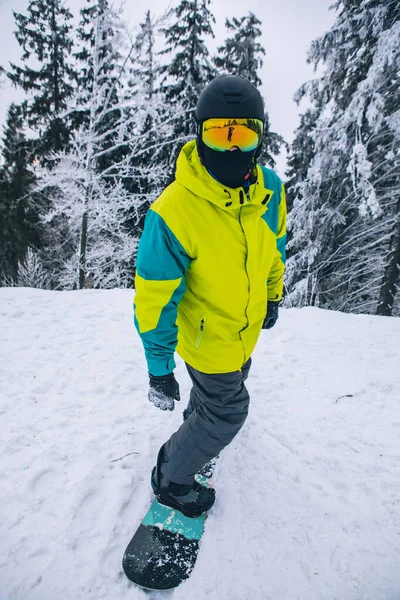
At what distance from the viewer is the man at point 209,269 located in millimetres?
1496

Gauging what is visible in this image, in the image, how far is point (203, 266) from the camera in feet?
5.11

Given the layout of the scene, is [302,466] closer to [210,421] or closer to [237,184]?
[210,421]

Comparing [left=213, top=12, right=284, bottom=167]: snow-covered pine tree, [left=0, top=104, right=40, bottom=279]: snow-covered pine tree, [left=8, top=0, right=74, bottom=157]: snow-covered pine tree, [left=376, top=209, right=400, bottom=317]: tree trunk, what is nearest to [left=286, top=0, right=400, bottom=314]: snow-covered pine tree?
[left=376, top=209, right=400, bottom=317]: tree trunk

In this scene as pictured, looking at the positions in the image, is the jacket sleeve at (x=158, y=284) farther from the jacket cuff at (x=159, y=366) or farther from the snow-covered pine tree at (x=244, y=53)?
the snow-covered pine tree at (x=244, y=53)

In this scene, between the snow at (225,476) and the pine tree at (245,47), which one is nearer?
the snow at (225,476)

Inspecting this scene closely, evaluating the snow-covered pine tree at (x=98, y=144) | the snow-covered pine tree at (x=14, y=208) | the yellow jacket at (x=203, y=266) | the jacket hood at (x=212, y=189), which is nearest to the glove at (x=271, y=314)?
the yellow jacket at (x=203, y=266)

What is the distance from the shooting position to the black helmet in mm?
1486

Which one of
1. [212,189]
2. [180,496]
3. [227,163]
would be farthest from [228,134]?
[180,496]

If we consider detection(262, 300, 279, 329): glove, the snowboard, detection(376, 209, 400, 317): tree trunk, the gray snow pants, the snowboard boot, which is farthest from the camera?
detection(376, 209, 400, 317): tree trunk

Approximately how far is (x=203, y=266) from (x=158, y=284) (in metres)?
0.25

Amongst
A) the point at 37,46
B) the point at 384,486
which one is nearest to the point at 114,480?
the point at 384,486

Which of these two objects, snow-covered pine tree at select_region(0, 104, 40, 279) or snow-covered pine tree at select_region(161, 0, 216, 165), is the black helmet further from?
snow-covered pine tree at select_region(0, 104, 40, 279)

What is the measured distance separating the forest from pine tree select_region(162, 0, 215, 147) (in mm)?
40

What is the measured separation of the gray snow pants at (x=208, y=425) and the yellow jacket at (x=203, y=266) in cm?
10
